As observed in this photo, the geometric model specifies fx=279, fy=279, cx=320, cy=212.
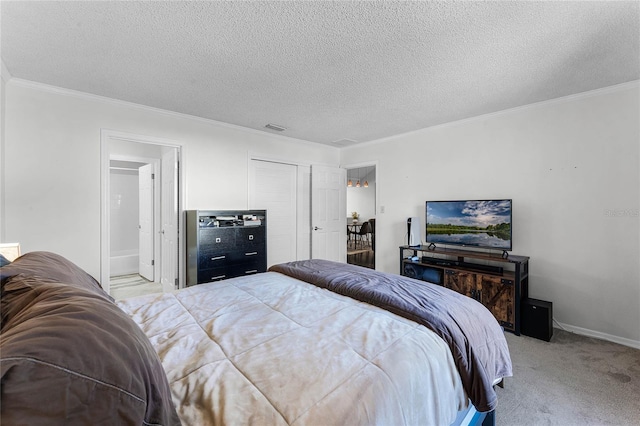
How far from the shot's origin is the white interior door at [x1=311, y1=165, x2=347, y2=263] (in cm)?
499

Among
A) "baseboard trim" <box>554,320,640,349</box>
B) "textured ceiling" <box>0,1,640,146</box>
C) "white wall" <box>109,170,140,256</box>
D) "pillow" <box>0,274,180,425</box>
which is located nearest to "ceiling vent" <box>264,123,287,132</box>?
"textured ceiling" <box>0,1,640,146</box>

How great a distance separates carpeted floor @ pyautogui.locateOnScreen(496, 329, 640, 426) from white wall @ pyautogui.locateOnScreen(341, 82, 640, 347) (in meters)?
0.40

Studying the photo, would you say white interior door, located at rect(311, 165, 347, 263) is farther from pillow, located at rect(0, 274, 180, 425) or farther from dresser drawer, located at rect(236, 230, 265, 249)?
pillow, located at rect(0, 274, 180, 425)

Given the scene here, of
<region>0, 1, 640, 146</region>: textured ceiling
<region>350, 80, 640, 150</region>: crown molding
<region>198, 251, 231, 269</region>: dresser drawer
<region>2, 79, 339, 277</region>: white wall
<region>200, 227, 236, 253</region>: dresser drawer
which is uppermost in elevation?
<region>0, 1, 640, 146</region>: textured ceiling

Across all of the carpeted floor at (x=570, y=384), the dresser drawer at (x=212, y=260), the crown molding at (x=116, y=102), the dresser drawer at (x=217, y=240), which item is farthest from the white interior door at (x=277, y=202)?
the carpeted floor at (x=570, y=384)

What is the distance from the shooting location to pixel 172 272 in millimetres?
3795

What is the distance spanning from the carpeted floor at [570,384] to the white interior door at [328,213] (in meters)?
3.07

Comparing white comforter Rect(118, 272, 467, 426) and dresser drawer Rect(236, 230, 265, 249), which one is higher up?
dresser drawer Rect(236, 230, 265, 249)

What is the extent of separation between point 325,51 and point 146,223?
4.48 m

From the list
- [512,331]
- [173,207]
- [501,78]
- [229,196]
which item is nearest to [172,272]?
[173,207]

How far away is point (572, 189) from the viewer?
2.97 meters

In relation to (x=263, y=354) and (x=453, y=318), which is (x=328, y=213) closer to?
(x=453, y=318)

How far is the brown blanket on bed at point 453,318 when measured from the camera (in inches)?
51.1

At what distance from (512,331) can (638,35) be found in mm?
2657
